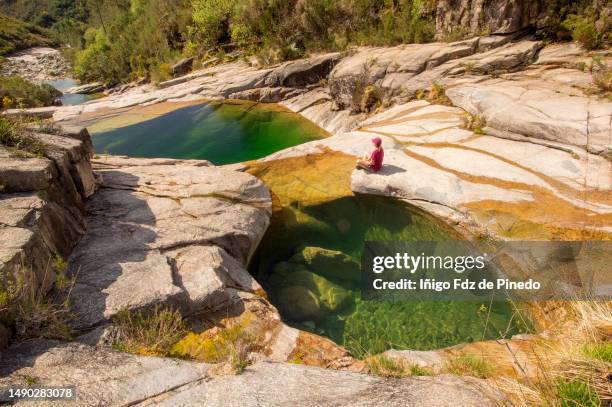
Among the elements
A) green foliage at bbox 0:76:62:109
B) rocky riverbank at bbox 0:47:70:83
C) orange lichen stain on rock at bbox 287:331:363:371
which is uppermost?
rocky riverbank at bbox 0:47:70:83

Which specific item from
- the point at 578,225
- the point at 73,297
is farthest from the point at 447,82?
the point at 73,297

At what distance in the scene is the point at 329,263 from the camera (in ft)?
27.8

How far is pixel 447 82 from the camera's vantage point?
1388cm

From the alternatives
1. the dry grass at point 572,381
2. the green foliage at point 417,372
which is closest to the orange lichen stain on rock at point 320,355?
the green foliage at point 417,372

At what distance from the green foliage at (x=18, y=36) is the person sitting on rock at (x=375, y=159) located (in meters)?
104

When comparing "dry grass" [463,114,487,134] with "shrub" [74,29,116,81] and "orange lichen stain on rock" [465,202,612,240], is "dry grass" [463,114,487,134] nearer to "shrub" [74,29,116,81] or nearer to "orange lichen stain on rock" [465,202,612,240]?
"orange lichen stain on rock" [465,202,612,240]

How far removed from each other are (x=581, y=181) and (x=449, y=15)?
39.9 ft

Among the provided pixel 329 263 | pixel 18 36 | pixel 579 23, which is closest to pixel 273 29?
pixel 579 23

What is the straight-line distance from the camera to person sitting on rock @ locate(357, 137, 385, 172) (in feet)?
31.4

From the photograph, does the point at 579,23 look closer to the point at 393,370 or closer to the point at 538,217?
the point at 538,217

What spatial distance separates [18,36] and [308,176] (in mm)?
120329

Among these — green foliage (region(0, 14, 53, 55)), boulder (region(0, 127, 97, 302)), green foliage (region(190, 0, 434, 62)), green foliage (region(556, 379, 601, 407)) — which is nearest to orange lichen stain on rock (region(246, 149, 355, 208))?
boulder (region(0, 127, 97, 302))

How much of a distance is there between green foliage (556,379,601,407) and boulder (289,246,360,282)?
17.4 feet

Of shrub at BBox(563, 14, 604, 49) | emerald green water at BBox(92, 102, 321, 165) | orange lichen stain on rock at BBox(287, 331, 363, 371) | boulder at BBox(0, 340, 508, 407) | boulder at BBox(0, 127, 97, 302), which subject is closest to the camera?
boulder at BBox(0, 340, 508, 407)
